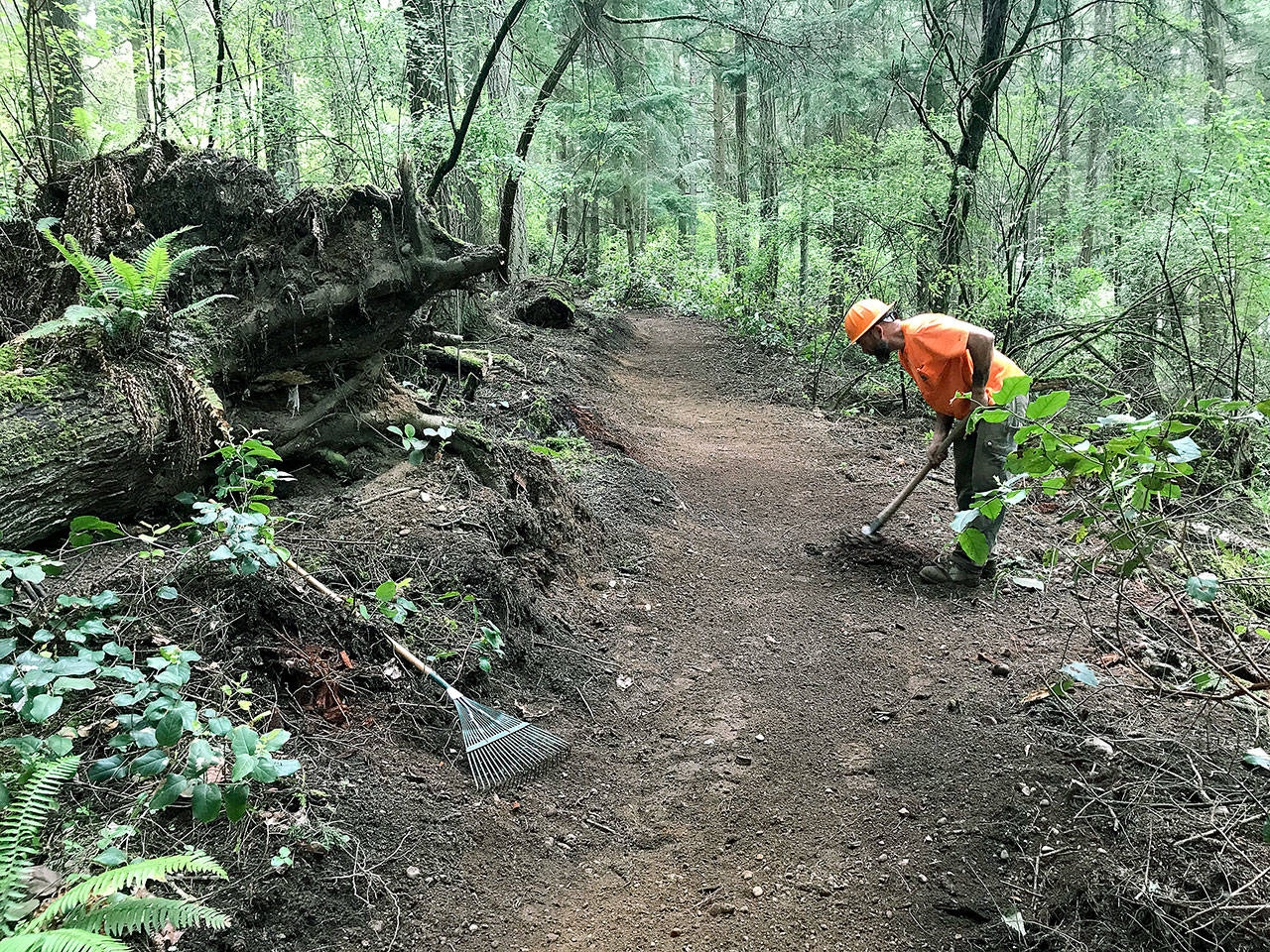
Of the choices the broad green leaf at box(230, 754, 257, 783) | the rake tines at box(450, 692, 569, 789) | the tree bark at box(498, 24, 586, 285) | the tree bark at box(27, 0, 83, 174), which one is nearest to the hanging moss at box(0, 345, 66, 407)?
the tree bark at box(27, 0, 83, 174)

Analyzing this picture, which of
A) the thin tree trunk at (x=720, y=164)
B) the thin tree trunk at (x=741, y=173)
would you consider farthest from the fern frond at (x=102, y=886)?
the thin tree trunk at (x=720, y=164)

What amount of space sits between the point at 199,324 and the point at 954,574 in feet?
17.1

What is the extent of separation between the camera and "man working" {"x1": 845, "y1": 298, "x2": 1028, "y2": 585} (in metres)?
5.13

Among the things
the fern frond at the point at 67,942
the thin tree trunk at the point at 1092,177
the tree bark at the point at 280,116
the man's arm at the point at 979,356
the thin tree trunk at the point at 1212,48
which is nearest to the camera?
the fern frond at the point at 67,942

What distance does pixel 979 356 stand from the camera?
5.11 meters

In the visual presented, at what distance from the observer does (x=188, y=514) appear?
12.4 feet

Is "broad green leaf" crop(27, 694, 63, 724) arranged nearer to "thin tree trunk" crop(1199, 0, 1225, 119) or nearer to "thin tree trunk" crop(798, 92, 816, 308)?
"thin tree trunk" crop(798, 92, 816, 308)

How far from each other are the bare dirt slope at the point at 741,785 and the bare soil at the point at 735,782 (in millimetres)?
12

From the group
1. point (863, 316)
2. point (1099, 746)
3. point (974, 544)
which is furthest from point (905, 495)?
point (974, 544)

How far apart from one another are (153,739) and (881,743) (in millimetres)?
3244

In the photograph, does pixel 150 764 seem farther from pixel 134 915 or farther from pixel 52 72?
pixel 52 72

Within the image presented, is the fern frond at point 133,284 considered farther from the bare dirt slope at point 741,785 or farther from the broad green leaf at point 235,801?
the broad green leaf at point 235,801

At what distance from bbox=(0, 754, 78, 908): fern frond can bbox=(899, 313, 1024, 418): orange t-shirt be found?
5.14m

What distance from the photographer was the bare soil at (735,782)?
9.14 ft
